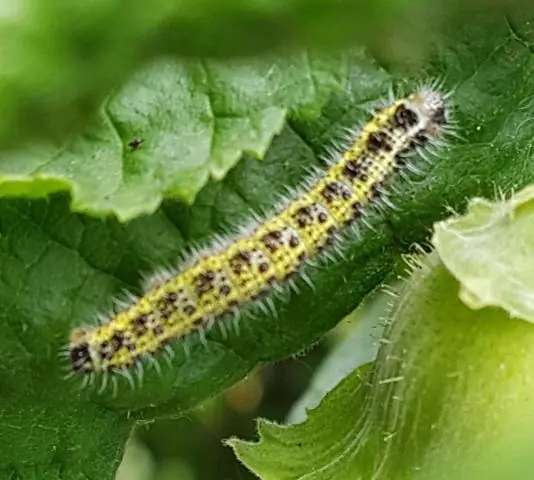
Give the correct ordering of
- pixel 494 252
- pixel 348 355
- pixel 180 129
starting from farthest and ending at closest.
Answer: pixel 348 355 < pixel 180 129 < pixel 494 252

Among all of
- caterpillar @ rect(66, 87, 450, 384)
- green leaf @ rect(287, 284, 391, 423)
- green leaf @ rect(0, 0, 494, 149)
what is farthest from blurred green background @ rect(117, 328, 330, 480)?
green leaf @ rect(0, 0, 494, 149)

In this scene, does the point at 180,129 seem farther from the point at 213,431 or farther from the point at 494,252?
the point at 213,431

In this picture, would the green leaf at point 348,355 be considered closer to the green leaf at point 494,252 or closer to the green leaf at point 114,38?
the green leaf at point 494,252

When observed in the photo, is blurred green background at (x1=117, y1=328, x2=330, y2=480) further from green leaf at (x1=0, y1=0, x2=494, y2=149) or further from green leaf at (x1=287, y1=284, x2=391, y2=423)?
green leaf at (x1=0, y1=0, x2=494, y2=149)

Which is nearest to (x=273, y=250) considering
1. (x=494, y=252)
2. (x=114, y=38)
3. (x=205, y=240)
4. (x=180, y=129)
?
(x=205, y=240)

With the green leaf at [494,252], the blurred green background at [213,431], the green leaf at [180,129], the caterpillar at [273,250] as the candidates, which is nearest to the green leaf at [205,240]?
the caterpillar at [273,250]
